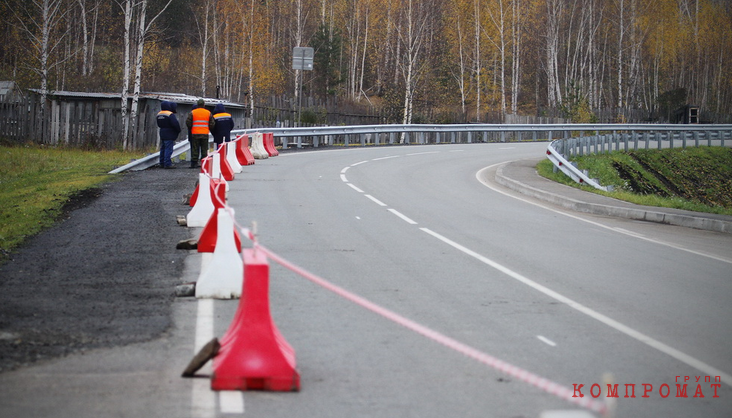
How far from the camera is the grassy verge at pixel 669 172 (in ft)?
99.2

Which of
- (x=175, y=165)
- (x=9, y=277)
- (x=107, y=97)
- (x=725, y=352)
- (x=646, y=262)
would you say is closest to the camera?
(x=725, y=352)

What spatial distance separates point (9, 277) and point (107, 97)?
26508mm

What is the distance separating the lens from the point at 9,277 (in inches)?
339

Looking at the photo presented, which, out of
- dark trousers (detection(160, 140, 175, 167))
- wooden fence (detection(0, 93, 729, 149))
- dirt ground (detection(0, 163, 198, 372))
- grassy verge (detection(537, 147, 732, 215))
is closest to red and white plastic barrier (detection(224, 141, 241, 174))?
dark trousers (detection(160, 140, 175, 167))

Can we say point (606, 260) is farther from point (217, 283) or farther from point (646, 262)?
point (217, 283)

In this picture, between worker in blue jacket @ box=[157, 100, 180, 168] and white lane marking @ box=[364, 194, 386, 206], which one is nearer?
white lane marking @ box=[364, 194, 386, 206]

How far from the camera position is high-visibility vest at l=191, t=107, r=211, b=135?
70.8 ft

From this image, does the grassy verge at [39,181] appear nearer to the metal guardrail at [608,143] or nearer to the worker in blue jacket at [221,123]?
the worker in blue jacket at [221,123]

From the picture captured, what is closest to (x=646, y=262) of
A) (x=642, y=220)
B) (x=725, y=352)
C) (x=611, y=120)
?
(x=725, y=352)

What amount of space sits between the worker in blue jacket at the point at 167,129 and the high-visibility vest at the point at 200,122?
429 mm

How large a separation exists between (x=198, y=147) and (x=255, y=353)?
Answer: 17.5m

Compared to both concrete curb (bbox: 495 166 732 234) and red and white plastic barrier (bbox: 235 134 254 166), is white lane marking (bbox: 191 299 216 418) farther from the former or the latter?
red and white plastic barrier (bbox: 235 134 254 166)

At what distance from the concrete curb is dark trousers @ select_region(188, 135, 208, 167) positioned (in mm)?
8236

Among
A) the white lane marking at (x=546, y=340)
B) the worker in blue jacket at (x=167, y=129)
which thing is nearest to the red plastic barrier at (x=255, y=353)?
the white lane marking at (x=546, y=340)
